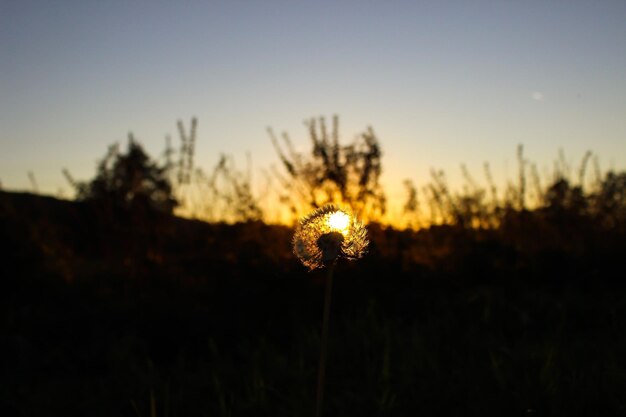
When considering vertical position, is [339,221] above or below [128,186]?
below

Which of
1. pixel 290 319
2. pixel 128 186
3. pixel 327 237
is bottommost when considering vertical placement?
pixel 290 319

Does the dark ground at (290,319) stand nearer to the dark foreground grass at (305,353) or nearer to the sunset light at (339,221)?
the dark foreground grass at (305,353)

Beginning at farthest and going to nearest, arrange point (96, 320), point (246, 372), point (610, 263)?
1. point (610, 263)
2. point (96, 320)
3. point (246, 372)

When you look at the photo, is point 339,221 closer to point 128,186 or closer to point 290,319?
point 290,319

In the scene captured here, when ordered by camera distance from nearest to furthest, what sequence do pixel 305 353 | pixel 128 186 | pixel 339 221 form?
pixel 339 221, pixel 305 353, pixel 128 186

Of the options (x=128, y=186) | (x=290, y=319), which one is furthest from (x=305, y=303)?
(x=128, y=186)

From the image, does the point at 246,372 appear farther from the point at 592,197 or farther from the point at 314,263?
the point at 592,197

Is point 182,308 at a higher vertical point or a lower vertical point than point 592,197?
lower

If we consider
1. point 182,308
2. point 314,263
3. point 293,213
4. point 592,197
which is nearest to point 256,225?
point 293,213

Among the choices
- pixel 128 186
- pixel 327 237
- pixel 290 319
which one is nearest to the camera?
pixel 327 237
